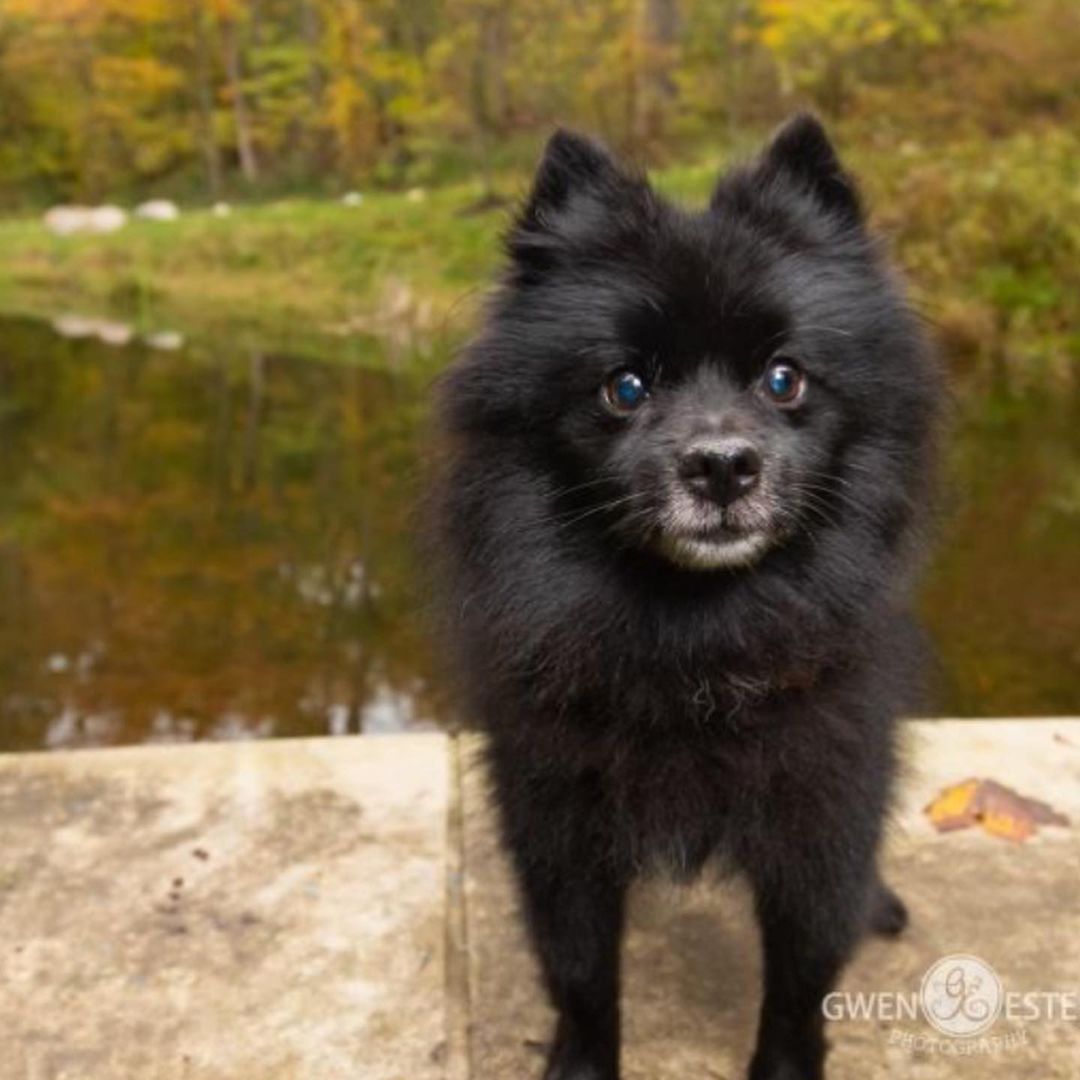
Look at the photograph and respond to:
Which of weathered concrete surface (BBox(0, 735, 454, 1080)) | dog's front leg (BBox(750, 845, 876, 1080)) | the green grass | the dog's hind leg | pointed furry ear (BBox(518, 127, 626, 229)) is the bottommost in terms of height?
the green grass

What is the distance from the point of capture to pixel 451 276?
16.5m

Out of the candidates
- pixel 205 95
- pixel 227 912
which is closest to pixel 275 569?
pixel 227 912

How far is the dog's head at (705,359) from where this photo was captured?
1953 millimetres

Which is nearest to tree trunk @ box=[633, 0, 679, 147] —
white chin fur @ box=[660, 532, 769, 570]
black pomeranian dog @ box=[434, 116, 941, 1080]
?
black pomeranian dog @ box=[434, 116, 941, 1080]

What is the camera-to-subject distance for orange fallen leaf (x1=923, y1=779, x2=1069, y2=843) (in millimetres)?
2965

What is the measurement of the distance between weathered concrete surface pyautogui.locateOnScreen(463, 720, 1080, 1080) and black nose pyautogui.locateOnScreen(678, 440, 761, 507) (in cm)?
82

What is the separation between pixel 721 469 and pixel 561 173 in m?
0.68

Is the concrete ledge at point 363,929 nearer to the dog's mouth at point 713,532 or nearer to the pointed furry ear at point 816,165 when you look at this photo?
the dog's mouth at point 713,532

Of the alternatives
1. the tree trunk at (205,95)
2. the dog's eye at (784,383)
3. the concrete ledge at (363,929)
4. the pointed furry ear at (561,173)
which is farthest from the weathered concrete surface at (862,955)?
the tree trunk at (205,95)

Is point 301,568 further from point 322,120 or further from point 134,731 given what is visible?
point 322,120

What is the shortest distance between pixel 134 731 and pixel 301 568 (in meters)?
1.65

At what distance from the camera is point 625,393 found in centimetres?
203

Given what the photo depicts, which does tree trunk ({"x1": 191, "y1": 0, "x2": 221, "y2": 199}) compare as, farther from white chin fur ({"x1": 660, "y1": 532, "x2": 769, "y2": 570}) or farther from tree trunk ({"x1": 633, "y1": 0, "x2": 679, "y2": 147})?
white chin fur ({"x1": 660, "y1": 532, "x2": 769, "y2": 570})

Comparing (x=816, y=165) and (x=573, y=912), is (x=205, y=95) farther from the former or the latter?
(x=573, y=912)
